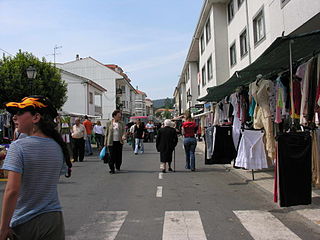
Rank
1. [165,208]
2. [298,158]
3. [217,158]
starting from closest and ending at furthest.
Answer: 1. [298,158]
2. [165,208]
3. [217,158]

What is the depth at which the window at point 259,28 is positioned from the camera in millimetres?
Answer: 14438

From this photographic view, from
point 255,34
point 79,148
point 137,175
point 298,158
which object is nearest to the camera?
point 298,158

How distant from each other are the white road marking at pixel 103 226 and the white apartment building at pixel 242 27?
6125 millimetres

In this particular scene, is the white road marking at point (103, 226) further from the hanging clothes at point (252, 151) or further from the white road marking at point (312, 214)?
the hanging clothes at point (252, 151)

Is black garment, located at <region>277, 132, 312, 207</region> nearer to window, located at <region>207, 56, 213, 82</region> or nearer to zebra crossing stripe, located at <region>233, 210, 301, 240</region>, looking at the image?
zebra crossing stripe, located at <region>233, 210, 301, 240</region>

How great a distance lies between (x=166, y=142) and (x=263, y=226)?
229 inches

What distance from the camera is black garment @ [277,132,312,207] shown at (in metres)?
4.95

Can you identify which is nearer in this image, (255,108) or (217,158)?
Result: (255,108)

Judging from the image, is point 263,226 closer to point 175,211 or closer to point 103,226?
point 175,211

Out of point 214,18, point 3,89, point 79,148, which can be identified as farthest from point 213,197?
point 3,89

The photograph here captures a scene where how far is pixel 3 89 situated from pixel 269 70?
2263 centimetres

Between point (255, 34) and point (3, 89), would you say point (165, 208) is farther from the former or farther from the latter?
point (3, 89)

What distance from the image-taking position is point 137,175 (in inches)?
391

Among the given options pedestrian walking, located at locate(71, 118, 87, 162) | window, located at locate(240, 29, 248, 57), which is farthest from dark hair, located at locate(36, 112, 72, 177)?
window, located at locate(240, 29, 248, 57)
